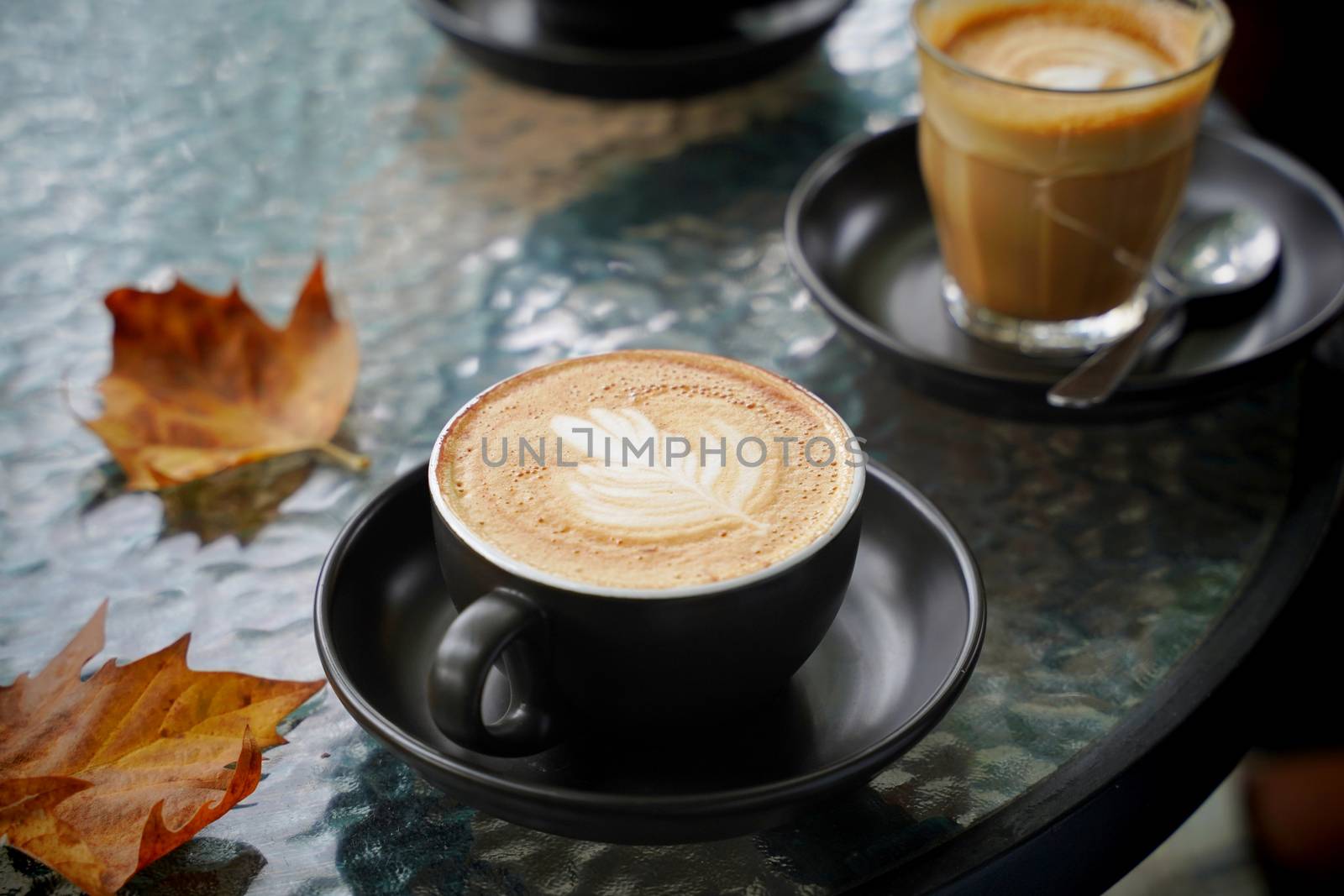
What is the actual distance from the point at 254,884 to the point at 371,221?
545mm

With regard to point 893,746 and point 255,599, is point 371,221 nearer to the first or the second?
point 255,599

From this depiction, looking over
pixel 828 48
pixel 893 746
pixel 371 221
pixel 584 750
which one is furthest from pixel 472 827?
pixel 828 48

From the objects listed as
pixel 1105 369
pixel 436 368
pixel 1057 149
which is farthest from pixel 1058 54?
pixel 436 368

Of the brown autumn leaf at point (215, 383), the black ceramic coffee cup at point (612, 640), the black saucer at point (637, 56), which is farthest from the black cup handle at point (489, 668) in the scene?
the black saucer at point (637, 56)

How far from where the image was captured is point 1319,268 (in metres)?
0.84

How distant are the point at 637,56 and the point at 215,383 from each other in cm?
43

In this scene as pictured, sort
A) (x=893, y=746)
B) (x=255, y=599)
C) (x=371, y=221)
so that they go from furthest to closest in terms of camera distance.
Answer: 1. (x=371, y=221)
2. (x=255, y=599)
3. (x=893, y=746)

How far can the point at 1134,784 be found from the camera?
0.56 meters

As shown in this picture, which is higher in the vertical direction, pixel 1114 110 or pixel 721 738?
pixel 1114 110

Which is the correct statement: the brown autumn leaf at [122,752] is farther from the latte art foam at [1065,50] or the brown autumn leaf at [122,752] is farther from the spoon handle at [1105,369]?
the latte art foam at [1065,50]

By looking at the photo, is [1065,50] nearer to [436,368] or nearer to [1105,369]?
[1105,369]

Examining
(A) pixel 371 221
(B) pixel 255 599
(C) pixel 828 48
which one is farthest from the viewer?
(C) pixel 828 48

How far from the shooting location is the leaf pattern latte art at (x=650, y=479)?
52 cm

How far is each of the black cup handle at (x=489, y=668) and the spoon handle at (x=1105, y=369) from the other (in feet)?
1.17
